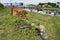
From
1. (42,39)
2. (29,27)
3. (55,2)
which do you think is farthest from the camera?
(55,2)

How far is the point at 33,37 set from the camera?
6.89 metres

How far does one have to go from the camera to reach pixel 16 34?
23.3 ft

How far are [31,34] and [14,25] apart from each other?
1066mm

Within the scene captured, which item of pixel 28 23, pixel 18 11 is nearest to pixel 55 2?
pixel 18 11

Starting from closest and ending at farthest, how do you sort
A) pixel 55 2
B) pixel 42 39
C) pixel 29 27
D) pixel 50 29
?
pixel 42 39, pixel 29 27, pixel 50 29, pixel 55 2

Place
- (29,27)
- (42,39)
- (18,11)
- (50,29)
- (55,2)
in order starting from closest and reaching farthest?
(42,39) → (29,27) → (50,29) → (18,11) → (55,2)

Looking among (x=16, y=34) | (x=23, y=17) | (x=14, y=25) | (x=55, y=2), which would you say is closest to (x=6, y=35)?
(x=16, y=34)

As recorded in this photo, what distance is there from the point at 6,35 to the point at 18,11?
192 cm

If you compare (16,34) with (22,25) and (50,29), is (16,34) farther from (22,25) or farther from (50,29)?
(50,29)

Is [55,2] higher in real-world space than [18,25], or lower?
lower

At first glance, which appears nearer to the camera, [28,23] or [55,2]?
[28,23]

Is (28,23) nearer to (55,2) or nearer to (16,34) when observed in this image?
(16,34)

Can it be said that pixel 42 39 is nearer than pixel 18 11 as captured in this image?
Yes

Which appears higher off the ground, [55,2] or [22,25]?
[22,25]
